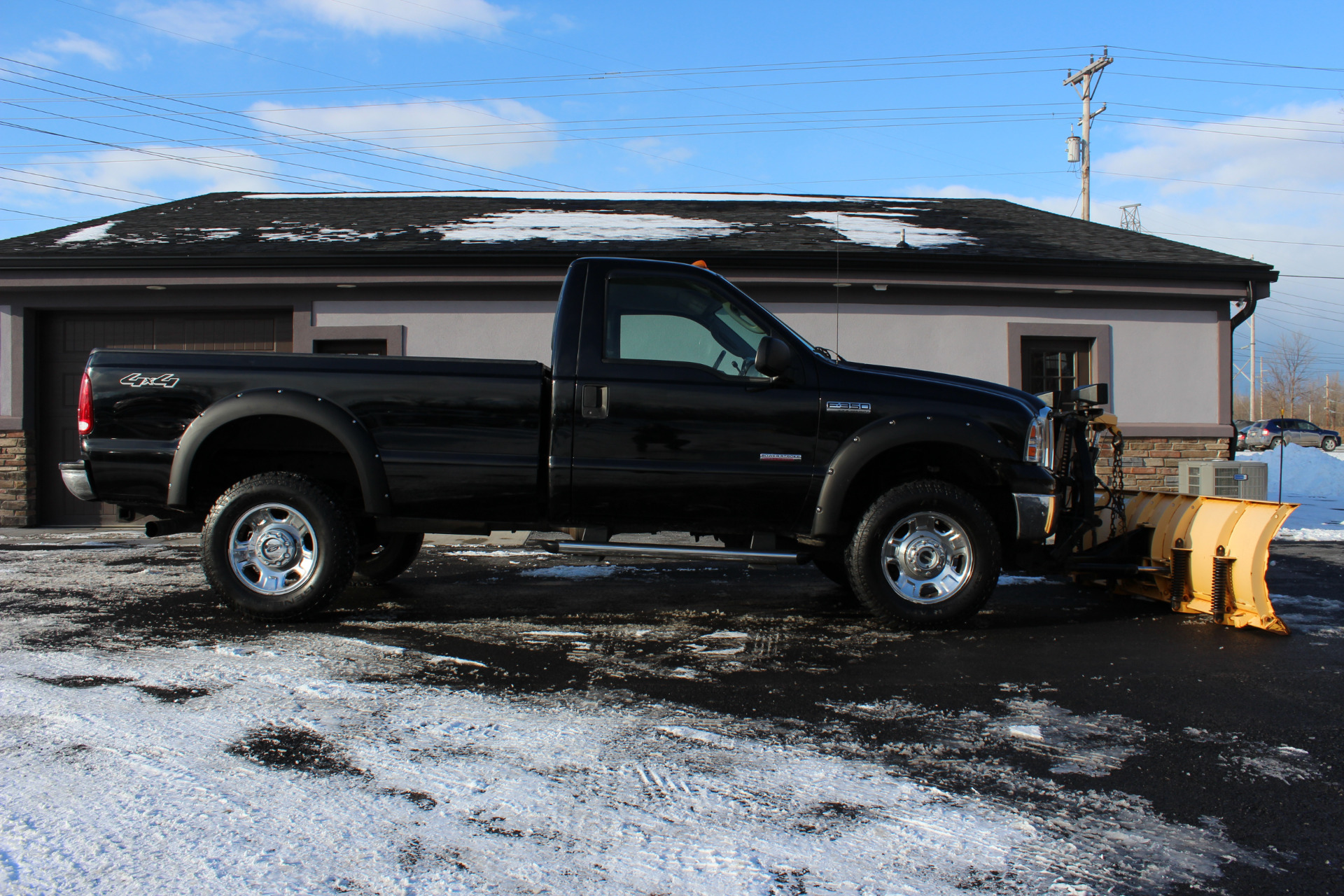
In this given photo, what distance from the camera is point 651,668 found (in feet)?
13.8

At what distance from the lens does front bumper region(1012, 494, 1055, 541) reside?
515cm

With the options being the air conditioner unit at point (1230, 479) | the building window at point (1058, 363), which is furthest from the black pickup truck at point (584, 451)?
the building window at point (1058, 363)

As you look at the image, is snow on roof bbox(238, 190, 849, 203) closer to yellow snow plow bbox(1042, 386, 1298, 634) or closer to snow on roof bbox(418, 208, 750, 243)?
snow on roof bbox(418, 208, 750, 243)

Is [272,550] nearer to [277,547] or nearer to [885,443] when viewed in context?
[277,547]

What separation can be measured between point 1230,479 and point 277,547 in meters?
9.44

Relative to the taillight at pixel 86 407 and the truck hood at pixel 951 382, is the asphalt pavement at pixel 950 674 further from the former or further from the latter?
the truck hood at pixel 951 382

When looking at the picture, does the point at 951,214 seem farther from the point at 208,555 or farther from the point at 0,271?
the point at 0,271

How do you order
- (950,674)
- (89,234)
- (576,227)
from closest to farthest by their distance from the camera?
(950,674), (89,234), (576,227)

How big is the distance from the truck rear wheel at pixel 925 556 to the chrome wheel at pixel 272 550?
3.22 m

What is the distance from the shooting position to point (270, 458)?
555 cm

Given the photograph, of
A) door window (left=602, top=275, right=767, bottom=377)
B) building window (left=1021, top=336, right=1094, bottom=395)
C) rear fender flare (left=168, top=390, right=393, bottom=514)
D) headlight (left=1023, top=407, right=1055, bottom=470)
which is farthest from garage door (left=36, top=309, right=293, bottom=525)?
building window (left=1021, top=336, right=1094, bottom=395)

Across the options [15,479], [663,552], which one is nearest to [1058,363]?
[663,552]

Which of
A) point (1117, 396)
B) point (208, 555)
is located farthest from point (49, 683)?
point (1117, 396)

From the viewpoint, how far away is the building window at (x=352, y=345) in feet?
35.8
